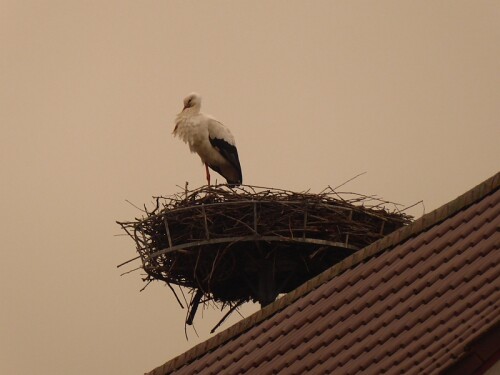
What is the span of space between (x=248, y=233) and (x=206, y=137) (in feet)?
13.7

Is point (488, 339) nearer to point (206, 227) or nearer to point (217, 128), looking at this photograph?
point (206, 227)

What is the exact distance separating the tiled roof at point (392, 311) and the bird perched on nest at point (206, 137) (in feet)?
32.3

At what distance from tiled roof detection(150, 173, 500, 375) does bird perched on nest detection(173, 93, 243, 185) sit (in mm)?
9833

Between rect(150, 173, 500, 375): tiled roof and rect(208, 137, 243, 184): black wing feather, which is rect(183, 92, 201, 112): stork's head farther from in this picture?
rect(150, 173, 500, 375): tiled roof

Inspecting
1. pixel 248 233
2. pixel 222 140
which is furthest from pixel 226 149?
pixel 248 233

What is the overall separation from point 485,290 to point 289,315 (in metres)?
2.51

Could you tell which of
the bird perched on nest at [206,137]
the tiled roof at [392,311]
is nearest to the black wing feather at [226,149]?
the bird perched on nest at [206,137]

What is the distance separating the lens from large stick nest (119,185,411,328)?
57.2ft

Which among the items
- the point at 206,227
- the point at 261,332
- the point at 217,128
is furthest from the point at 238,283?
the point at 261,332

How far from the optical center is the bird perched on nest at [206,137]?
21344mm

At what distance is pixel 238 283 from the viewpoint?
61.5 ft

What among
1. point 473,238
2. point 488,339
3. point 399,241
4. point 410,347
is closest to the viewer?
point 488,339

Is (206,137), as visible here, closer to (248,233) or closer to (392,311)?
(248,233)

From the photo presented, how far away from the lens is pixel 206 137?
21.3 m
